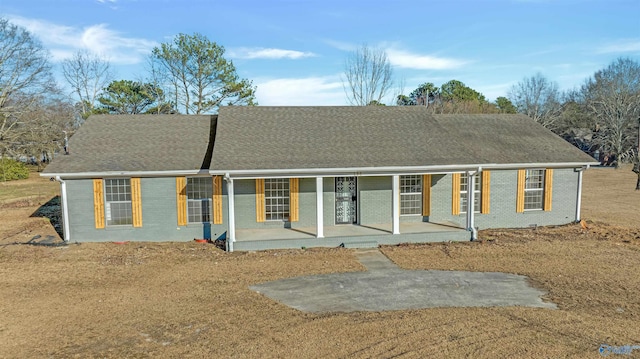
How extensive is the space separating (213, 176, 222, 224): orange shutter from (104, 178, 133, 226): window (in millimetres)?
2740

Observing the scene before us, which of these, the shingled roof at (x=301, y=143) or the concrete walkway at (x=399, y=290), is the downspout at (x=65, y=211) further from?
the concrete walkway at (x=399, y=290)

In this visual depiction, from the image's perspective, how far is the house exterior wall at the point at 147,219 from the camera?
12.7 m

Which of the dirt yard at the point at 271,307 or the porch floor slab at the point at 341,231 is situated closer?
the dirt yard at the point at 271,307

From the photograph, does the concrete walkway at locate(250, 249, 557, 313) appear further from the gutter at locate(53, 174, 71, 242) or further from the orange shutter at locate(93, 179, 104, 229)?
the gutter at locate(53, 174, 71, 242)

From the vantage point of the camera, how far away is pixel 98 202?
1268cm

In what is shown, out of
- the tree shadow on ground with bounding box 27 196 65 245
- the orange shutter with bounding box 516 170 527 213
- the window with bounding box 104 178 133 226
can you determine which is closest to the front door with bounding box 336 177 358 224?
the orange shutter with bounding box 516 170 527 213

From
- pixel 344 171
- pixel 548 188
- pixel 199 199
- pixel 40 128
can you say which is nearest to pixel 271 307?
pixel 344 171

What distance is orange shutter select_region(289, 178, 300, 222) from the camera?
13375mm

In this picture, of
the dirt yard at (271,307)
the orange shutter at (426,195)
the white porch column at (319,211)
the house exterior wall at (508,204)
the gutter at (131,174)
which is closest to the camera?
the dirt yard at (271,307)

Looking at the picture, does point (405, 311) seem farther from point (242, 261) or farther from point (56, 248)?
point (56, 248)

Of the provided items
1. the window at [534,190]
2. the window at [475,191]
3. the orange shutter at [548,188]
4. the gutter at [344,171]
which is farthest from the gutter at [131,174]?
the orange shutter at [548,188]

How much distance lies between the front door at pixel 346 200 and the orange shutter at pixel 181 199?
201 inches

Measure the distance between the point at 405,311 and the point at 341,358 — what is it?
2202 millimetres

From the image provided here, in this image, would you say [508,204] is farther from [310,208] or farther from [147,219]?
[147,219]
